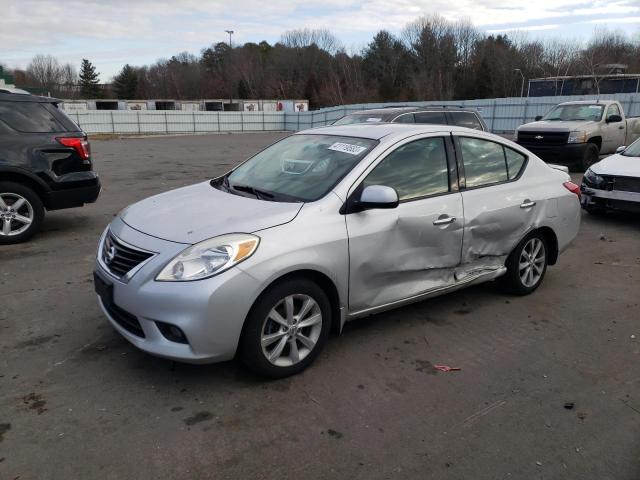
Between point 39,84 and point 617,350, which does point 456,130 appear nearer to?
point 617,350

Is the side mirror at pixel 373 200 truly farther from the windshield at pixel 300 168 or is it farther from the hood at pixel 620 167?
the hood at pixel 620 167

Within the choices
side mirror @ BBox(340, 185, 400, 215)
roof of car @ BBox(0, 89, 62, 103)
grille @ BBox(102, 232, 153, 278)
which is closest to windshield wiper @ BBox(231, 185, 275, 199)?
side mirror @ BBox(340, 185, 400, 215)

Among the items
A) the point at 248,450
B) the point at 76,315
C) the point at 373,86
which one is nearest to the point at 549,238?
the point at 248,450

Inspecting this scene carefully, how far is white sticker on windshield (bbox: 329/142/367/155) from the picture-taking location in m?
4.04

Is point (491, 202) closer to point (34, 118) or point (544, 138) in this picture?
point (34, 118)

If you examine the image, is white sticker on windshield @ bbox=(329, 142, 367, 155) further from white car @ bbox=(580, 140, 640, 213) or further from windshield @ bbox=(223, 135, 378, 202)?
white car @ bbox=(580, 140, 640, 213)

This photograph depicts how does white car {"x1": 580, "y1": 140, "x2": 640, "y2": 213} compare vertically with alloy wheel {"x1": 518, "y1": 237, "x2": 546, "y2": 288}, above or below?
above

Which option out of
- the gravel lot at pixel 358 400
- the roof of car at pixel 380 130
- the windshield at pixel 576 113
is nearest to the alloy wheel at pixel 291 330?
the gravel lot at pixel 358 400

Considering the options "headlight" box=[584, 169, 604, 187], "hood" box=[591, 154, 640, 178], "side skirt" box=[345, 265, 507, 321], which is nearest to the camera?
"side skirt" box=[345, 265, 507, 321]

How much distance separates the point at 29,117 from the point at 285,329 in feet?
17.3

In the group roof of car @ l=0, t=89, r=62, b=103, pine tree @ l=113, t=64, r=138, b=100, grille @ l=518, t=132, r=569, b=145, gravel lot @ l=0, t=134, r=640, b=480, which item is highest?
pine tree @ l=113, t=64, r=138, b=100

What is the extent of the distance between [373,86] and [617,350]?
78622mm

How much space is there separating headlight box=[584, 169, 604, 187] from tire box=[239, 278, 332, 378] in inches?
253

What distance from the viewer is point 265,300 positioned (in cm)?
324
